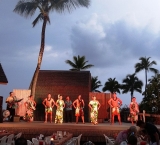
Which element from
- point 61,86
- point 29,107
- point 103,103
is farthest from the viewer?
point 61,86

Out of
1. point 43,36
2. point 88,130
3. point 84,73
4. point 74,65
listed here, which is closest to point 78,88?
point 84,73

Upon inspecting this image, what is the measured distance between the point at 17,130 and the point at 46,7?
32.0ft

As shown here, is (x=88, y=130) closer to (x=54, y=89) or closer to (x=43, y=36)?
(x=54, y=89)

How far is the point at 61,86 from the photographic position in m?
18.5

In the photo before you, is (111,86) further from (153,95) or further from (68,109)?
(68,109)

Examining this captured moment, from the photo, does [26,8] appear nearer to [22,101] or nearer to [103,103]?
[22,101]

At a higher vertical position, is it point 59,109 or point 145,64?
point 145,64

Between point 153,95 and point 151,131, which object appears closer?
point 151,131

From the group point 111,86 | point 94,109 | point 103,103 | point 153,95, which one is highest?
point 111,86

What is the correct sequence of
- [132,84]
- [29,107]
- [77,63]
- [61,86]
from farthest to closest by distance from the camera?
[132,84] → [77,63] → [61,86] → [29,107]

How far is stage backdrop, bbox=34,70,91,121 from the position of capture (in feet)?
60.3

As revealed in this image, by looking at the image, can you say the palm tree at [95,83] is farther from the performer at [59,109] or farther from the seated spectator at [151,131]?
the seated spectator at [151,131]

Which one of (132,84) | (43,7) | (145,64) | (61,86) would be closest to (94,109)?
(61,86)

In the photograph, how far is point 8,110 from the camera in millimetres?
15727
